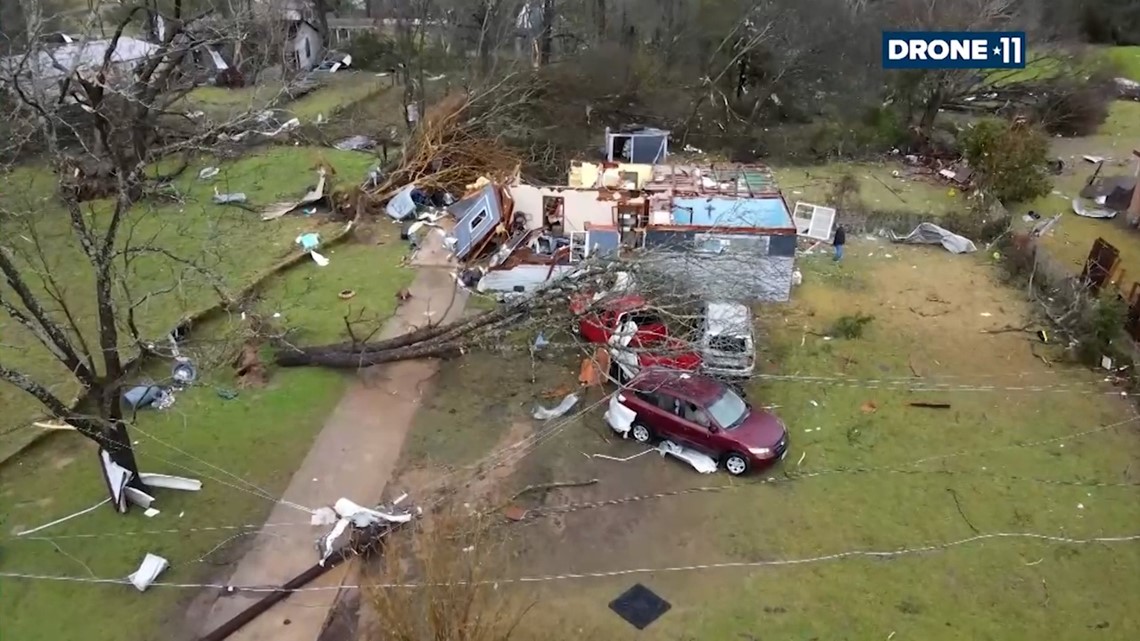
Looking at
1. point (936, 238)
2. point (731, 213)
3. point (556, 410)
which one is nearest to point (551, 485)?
point (556, 410)

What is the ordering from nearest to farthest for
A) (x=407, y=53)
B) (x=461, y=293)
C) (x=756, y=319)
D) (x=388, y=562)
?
1. (x=388, y=562)
2. (x=756, y=319)
3. (x=461, y=293)
4. (x=407, y=53)

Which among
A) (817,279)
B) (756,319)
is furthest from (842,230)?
(756,319)

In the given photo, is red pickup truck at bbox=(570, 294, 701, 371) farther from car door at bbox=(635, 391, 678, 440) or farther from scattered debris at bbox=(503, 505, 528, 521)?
scattered debris at bbox=(503, 505, 528, 521)

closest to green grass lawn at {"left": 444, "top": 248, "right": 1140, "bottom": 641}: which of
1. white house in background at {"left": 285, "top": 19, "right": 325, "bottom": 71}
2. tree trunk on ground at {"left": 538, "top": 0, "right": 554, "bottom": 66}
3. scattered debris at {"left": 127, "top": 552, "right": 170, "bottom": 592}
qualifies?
scattered debris at {"left": 127, "top": 552, "right": 170, "bottom": 592}

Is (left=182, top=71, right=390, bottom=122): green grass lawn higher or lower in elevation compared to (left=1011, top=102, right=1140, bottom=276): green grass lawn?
higher

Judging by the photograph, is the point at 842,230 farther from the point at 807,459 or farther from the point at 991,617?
the point at 991,617

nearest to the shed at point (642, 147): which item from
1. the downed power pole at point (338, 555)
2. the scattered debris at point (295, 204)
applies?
the scattered debris at point (295, 204)

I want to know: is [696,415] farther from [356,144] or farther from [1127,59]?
[1127,59]
